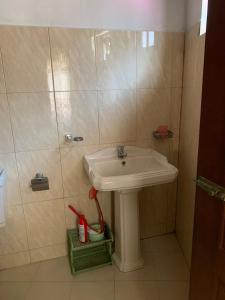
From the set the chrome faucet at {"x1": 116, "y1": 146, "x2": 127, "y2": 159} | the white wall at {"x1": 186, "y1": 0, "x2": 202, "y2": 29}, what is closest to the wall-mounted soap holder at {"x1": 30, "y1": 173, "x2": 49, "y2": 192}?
the chrome faucet at {"x1": 116, "y1": 146, "x2": 127, "y2": 159}

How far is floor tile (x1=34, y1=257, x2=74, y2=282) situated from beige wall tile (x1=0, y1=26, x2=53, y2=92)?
1.39 meters

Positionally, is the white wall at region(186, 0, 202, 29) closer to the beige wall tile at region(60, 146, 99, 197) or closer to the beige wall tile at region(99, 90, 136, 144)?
the beige wall tile at region(99, 90, 136, 144)

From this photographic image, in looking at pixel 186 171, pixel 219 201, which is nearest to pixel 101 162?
pixel 186 171

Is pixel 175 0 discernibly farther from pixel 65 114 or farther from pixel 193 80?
pixel 65 114

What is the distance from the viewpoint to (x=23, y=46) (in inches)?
59.7

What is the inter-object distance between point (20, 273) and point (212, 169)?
1711 millimetres

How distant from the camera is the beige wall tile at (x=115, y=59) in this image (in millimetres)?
1650

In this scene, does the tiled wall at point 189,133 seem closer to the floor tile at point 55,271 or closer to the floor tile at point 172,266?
the floor tile at point 172,266

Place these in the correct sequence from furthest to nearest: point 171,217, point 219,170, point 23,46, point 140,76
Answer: point 171,217, point 140,76, point 23,46, point 219,170

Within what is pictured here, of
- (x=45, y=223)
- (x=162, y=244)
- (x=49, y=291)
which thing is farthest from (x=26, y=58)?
(x=162, y=244)

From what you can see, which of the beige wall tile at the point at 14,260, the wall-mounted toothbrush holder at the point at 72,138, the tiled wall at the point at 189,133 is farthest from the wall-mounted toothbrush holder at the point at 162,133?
the beige wall tile at the point at 14,260

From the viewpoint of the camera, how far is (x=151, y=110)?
6.12ft

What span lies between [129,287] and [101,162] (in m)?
0.92

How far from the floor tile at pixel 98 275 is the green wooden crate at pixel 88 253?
0.11ft
